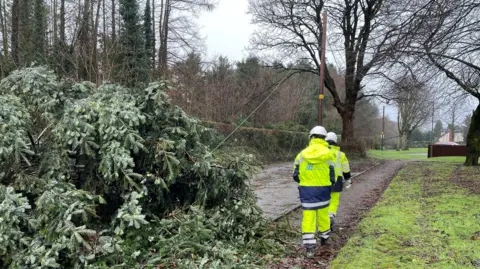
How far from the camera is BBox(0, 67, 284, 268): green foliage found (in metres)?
3.53

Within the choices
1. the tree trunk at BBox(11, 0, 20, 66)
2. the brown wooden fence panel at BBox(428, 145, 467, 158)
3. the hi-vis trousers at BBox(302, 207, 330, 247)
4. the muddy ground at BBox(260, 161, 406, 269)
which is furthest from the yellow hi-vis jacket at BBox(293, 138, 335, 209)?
the brown wooden fence panel at BBox(428, 145, 467, 158)

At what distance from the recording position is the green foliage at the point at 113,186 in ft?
11.6

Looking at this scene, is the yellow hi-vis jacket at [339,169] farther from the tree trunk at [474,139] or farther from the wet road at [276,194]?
the tree trunk at [474,139]

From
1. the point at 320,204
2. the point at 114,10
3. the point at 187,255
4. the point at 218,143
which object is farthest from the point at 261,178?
the point at 114,10

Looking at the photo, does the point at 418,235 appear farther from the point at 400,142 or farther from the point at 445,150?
the point at 400,142

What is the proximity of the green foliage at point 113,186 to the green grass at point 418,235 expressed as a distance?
1220 millimetres

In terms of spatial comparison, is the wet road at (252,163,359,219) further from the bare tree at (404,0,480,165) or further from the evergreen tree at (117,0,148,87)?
the evergreen tree at (117,0,148,87)

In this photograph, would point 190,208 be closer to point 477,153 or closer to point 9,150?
point 9,150

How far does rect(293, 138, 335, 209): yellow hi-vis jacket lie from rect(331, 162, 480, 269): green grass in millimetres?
760

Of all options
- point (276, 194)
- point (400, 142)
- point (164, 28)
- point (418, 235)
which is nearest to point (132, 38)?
point (164, 28)

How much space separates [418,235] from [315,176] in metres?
1.95

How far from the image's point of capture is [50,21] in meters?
18.5

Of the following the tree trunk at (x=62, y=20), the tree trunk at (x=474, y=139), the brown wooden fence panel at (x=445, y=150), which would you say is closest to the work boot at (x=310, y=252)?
the tree trunk at (x=474, y=139)

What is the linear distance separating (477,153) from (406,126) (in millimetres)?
32254
